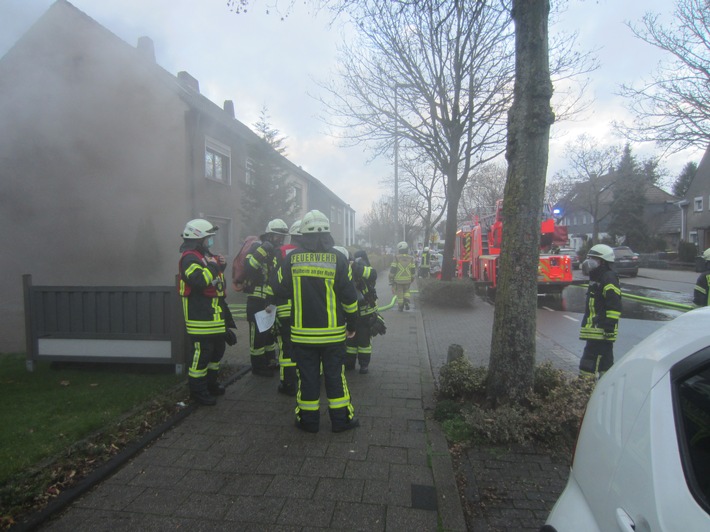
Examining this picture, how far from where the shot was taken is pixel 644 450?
1116mm

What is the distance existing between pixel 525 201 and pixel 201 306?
8.73 feet

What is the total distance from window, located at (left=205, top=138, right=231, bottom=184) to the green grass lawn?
8629 mm

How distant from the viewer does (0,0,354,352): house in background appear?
254 inches

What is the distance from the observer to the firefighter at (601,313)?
13.2 feet

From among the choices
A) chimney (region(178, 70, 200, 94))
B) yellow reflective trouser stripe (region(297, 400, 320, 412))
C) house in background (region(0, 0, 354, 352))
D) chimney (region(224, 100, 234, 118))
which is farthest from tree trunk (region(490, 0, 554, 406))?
chimney (region(224, 100, 234, 118))

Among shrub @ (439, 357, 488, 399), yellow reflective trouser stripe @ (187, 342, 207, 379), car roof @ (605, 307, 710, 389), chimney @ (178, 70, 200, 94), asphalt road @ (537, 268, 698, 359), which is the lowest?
asphalt road @ (537, 268, 698, 359)

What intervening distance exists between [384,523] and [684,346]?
1.64m

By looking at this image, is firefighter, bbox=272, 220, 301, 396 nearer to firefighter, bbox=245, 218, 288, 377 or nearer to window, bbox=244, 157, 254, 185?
firefighter, bbox=245, 218, 288, 377

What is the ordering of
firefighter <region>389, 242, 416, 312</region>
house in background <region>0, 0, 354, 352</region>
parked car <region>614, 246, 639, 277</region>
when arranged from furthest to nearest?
1. parked car <region>614, 246, 639, 277</region>
2. firefighter <region>389, 242, 416, 312</region>
3. house in background <region>0, 0, 354, 352</region>

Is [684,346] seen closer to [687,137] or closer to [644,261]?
[687,137]

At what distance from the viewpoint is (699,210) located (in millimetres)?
30250

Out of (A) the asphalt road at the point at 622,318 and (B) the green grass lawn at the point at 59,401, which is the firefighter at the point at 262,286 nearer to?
(B) the green grass lawn at the point at 59,401

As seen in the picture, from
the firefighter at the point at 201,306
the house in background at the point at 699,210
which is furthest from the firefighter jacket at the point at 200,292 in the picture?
the house in background at the point at 699,210

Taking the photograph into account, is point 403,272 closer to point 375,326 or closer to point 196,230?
point 375,326
